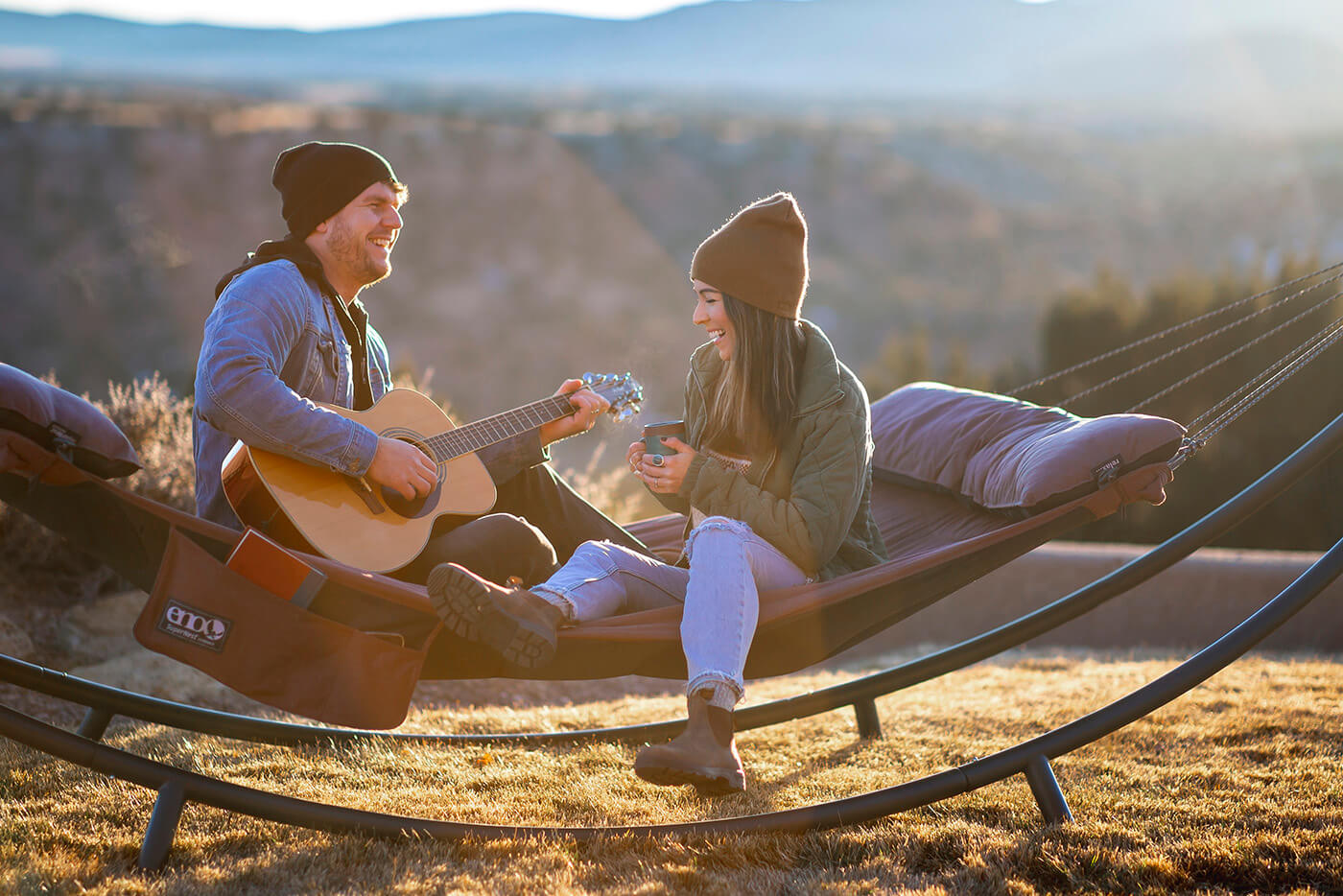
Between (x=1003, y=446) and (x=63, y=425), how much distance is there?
7.74 ft

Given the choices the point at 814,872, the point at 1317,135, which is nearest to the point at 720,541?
the point at 814,872

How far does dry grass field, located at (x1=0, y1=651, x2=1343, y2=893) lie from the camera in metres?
2.34

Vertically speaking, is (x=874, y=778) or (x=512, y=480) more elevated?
(x=512, y=480)

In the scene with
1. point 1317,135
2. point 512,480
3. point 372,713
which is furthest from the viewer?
point 1317,135

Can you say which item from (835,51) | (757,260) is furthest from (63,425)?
(835,51)

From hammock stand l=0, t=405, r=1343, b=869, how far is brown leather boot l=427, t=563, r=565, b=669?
1.66 ft

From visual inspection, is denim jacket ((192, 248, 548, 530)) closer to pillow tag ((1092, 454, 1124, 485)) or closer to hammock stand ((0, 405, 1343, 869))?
hammock stand ((0, 405, 1343, 869))

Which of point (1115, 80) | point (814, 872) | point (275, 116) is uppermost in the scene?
point (1115, 80)

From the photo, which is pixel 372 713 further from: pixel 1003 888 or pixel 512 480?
pixel 1003 888

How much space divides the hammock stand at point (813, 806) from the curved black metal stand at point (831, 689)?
31 millimetres

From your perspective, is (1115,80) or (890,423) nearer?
(890,423)

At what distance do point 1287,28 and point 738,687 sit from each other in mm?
115817

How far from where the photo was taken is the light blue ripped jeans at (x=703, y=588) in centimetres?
226

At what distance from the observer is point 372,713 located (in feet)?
7.23
